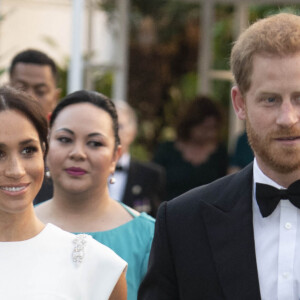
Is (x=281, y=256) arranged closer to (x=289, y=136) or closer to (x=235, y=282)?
(x=235, y=282)

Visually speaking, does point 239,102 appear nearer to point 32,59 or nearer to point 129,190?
point 32,59

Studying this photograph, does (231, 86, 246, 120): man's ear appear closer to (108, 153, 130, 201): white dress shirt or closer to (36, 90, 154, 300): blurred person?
(36, 90, 154, 300): blurred person

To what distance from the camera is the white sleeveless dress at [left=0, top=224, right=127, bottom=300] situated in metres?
3.19

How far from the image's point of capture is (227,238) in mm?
3068

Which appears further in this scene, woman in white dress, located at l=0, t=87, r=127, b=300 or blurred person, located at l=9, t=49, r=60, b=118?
blurred person, located at l=9, t=49, r=60, b=118

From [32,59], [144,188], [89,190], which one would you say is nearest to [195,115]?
[144,188]

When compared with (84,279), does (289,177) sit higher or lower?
higher

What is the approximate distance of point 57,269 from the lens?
3254mm

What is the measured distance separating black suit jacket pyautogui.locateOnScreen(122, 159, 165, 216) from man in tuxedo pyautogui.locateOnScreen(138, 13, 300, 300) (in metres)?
3.27

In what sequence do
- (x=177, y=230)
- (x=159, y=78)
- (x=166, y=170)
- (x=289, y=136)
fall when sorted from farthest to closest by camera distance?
(x=159, y=78)
(x=166, y=170)
(x=177, y=230)
(x=289, y=136)

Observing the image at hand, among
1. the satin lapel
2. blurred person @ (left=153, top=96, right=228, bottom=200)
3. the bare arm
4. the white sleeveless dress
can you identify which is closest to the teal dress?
the bare arm

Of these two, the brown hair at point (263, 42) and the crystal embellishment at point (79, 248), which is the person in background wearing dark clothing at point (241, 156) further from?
the brown hair at point (263, 42)

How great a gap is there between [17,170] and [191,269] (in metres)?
0.78

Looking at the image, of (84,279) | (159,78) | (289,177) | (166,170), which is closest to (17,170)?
(84,279)
